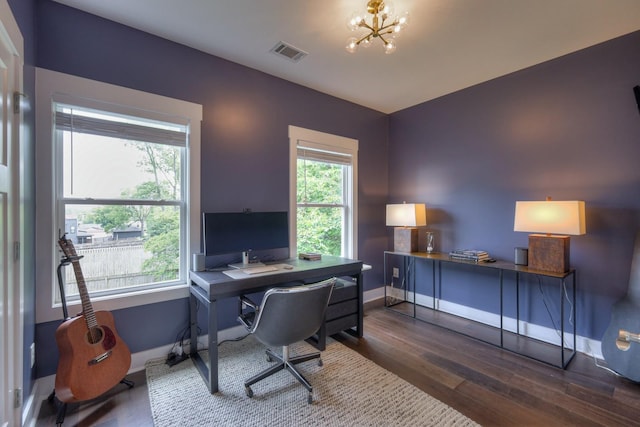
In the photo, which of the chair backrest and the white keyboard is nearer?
the chair backrest

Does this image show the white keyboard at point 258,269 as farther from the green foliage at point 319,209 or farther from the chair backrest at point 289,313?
the green foliage at point 319,209

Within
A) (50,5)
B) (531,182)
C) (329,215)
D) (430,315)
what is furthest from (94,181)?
(531,182)

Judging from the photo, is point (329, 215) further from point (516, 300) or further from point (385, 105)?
point (516, 300)

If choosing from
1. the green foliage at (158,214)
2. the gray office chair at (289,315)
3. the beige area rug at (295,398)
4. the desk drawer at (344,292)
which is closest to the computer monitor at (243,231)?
the green foliage at (158,214)

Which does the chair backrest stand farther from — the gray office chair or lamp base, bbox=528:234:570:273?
lamp base, bbox=528:234:570:273

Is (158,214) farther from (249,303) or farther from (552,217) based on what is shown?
(552,217)

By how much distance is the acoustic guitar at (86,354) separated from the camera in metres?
1.66

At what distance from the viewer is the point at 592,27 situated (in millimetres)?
2184

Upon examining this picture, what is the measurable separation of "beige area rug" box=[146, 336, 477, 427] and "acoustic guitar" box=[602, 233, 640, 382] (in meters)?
1.32

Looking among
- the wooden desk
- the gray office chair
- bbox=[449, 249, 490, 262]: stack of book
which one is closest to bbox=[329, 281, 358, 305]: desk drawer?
the wooden desk

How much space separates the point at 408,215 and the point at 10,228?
325 centimetres

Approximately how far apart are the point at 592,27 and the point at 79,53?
12.4 ft

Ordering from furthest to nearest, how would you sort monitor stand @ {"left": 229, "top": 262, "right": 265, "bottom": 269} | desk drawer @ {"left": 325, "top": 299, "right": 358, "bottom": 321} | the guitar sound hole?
desk drawer @ {"left": 325, "top": 299, "right": 358, "bottom": 321} < monitor stand @ {"left": 229, "top": 262, "right": 265, "bottom": 269} < the guitar sound hole

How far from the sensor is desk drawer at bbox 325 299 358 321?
2.65m
